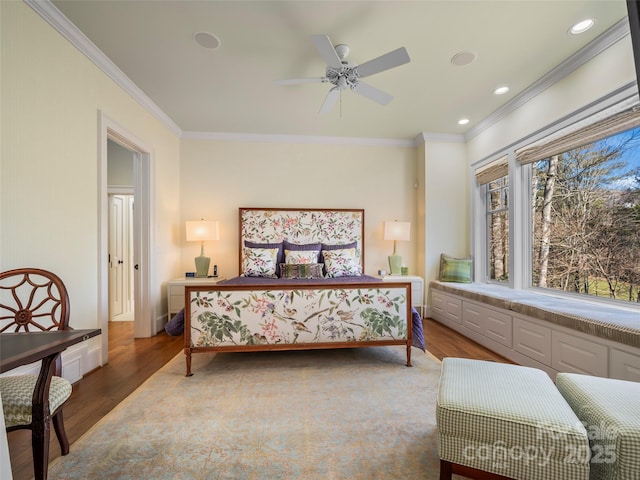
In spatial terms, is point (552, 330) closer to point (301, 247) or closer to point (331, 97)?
point (331, 97)

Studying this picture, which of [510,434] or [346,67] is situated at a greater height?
[346,67]

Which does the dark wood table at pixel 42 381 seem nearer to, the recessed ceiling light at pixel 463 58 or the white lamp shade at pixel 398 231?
the recessed ceiling light at pixel 463 58

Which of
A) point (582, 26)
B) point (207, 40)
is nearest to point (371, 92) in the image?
point (207, 40)

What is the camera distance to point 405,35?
2357 mm

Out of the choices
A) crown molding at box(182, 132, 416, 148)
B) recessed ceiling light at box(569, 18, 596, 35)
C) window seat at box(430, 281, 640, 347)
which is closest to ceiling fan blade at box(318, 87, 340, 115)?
crown molding at box(182, 132, 416, 148)

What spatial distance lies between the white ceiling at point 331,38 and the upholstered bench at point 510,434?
2.49 meters

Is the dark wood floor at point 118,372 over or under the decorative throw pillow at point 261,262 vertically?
under

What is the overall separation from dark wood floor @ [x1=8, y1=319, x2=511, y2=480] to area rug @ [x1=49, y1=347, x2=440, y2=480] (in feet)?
0.40

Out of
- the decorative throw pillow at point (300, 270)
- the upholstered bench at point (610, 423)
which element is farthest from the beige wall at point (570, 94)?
the decorative throw pillow at point (300, 270)

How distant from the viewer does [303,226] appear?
4527 mm

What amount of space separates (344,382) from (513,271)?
256 cm

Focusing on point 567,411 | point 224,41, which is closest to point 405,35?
point 224,41

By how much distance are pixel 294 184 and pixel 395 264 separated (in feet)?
6.72

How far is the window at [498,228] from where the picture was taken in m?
3.84
